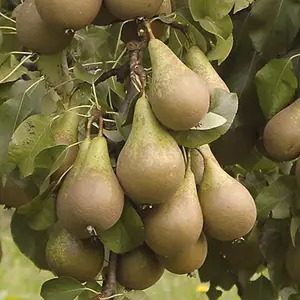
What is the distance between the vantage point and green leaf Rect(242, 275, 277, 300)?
1479 mm

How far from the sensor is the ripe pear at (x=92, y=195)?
3.14 ft

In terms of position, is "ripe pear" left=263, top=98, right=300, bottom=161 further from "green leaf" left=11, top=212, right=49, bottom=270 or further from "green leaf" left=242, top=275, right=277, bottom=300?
"green leaf" left=11, top=212, right=49, bottom=270

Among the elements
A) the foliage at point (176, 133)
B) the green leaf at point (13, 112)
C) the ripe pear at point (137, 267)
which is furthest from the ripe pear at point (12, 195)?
the ripe pear at point (137, 267)

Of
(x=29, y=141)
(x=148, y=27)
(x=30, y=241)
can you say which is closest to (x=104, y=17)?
(x=148, y=27)

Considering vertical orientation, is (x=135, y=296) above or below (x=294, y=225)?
Answer: above

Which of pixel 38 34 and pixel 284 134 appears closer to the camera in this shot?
pixel 38 34

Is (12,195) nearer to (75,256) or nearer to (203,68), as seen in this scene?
(75,256)

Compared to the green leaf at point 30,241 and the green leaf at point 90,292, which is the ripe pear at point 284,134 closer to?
the green leaf at point 90,292

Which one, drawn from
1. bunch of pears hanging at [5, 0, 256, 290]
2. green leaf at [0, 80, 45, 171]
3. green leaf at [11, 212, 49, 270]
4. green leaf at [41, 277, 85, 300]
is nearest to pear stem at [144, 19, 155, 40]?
bunch of pears hanging at [5, 0, 256, 290]

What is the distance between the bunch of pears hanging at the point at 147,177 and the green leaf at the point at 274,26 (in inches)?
8.2

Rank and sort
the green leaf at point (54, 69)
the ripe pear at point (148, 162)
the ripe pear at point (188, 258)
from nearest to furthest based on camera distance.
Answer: the ripe pear at point (148, 162) → the ripe pear at point (188, 258) → the green leaf at point (54, 69)

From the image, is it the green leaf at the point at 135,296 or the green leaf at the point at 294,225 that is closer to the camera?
the green leaf at the point at 135,296

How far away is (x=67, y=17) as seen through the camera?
1003 mm

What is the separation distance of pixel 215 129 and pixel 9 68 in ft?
1.14
